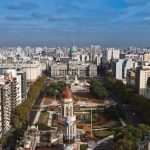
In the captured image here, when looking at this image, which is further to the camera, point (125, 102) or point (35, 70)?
point (35, 70)

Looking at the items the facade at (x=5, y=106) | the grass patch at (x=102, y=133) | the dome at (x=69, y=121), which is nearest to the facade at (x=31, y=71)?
the facade at (x=5, y=106)

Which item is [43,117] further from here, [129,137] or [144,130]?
[129,137]

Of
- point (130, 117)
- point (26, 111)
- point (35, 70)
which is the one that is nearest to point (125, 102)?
point (130, 117)

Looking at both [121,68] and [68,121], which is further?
[121,68]

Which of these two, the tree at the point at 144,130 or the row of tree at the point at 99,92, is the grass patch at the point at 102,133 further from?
the row of tree at the point at 99,92

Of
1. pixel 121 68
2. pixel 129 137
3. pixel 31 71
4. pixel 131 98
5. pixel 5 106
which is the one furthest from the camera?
pixel 121 68

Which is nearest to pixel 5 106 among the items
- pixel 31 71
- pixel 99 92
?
pixel 99 92

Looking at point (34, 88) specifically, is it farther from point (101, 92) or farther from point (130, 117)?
point (130, 117)
